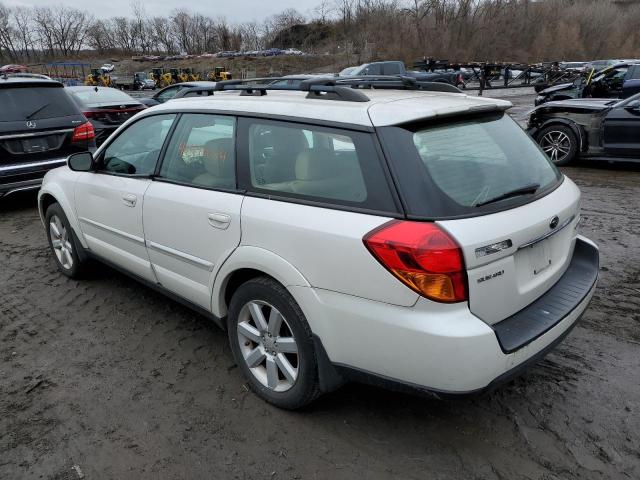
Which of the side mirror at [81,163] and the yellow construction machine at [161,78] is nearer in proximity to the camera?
the side mirror at [81,163]

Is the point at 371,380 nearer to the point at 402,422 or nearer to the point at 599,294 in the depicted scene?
the point at 402,422

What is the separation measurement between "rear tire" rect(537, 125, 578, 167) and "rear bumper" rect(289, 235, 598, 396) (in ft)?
23.9

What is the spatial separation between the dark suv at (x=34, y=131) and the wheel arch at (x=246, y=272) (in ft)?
16.1

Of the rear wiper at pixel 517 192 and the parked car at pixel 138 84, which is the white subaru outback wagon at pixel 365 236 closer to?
the rear wiper at pixel 517 192

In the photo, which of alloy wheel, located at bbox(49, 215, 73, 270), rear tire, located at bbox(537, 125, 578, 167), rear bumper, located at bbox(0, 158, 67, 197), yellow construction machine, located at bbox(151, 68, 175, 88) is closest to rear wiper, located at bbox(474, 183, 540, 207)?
alloy wheel, located at bbox(49, 215, 73, 270)

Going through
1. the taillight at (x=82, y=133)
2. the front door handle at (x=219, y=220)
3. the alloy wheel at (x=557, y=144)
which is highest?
the taillight at (x=82, y=133)

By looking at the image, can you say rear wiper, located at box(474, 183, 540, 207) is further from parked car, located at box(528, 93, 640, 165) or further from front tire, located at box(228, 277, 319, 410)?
parked car, located at box(528, 93, 640, 165)

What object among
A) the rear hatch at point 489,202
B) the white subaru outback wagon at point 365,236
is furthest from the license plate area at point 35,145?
the rear hatch at point 489,202

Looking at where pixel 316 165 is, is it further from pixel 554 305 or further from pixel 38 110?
pixel 38 110

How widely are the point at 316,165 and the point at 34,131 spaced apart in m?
5.55

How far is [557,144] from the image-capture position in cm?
886

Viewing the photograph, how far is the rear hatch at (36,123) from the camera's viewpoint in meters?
6.39

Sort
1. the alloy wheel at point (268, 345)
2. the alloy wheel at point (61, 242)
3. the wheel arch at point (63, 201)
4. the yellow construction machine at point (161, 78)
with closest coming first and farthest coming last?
the alloy wheel at point (268, 345), the wheel arch at point (63, 201), the alloy wheel at point (61, 242), the yellow construction machine at point (161, 78)

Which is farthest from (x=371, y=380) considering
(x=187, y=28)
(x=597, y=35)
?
(x=187, y=28)
